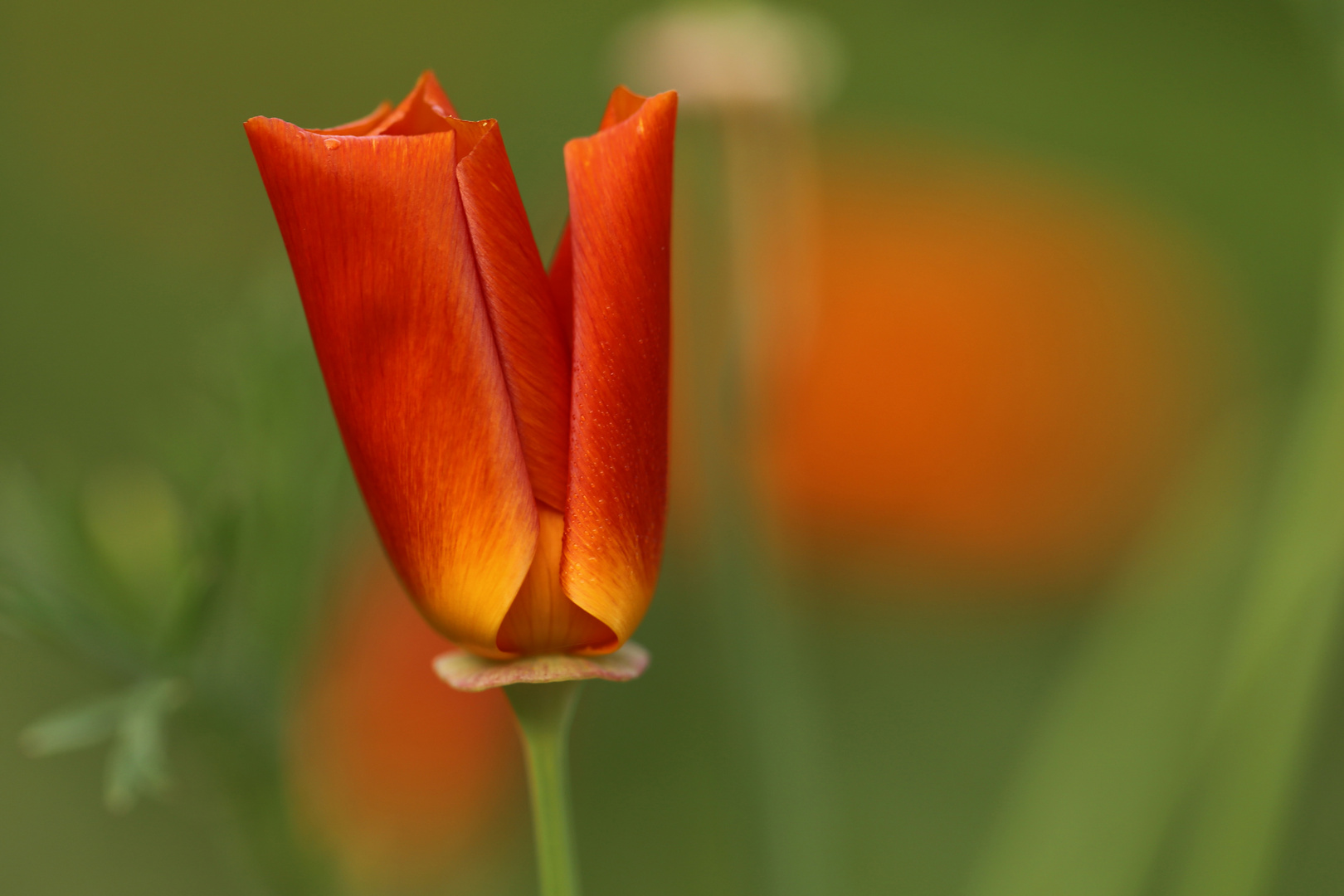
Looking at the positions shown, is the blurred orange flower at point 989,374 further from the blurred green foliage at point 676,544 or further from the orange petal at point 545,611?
the orange petal at point 545,611

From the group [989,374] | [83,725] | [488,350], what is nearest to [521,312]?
[488,350]

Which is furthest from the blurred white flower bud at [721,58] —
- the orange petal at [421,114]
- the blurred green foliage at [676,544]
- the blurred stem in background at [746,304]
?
the orange petal at [421,114]

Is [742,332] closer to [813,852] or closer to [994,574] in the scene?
[813,852]

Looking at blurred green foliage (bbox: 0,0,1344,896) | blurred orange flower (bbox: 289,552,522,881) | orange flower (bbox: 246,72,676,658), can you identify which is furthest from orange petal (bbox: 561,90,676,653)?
blurred orange flower (bbox: 289,552,522,881)

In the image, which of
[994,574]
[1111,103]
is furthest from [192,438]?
[1111,103]

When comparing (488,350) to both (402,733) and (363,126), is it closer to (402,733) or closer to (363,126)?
(363,126)
